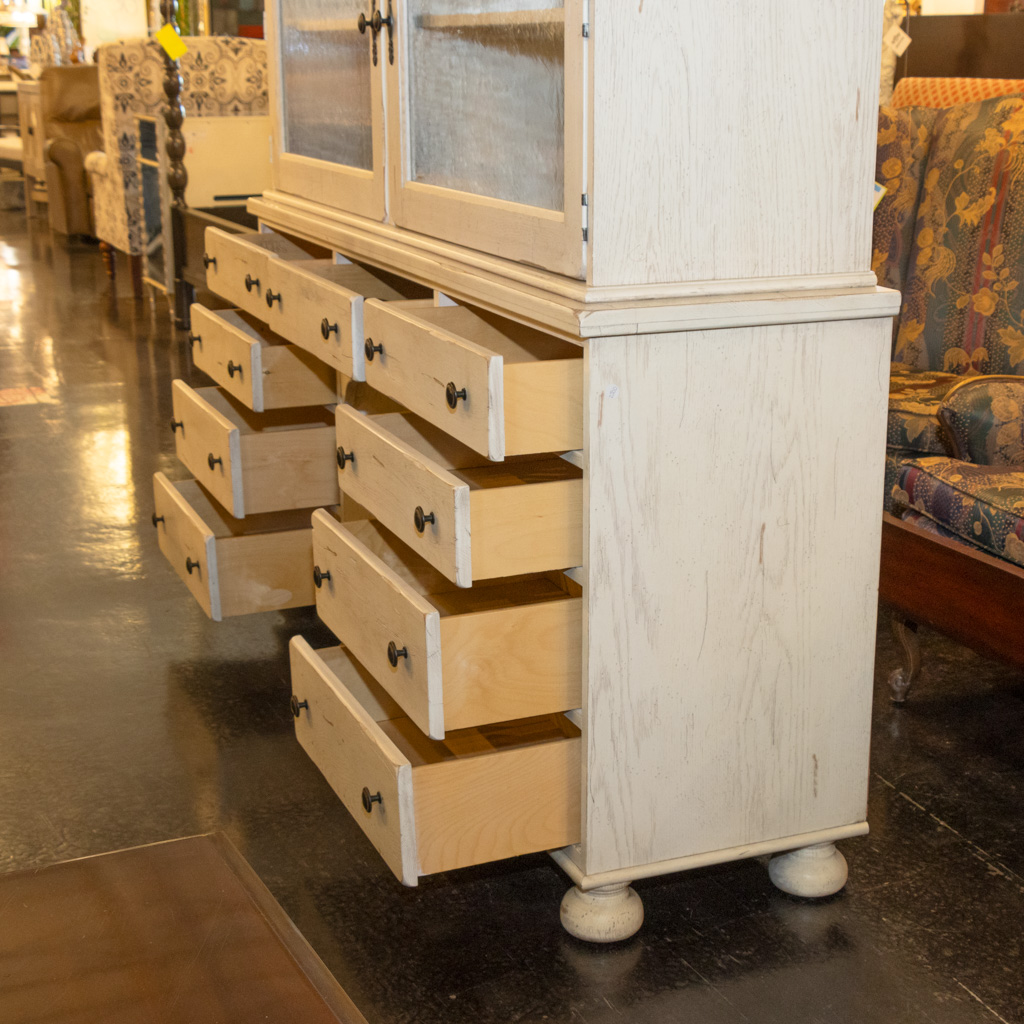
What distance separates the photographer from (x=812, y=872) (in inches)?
63.0

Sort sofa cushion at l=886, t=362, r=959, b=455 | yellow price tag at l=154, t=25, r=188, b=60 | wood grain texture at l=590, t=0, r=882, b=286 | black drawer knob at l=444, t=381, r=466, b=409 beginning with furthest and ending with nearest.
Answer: yellow price tag at l=154, t=25, r=188, b=60, sofa cushion at l=886, t=362, r=959, b=455, black drawer knob at l=444, t=381, r=466, b=409, wood grain texture at l=590, t=0, r=882, b=286

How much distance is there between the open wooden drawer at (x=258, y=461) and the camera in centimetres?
225

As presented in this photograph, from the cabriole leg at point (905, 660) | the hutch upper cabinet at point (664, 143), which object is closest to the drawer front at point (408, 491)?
the hutch upper cabinet at point (664, 143)

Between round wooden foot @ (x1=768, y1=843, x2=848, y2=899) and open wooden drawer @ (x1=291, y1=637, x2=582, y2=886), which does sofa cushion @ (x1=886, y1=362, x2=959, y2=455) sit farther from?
open wooden drawer @ (x1=291, y1=637, x2=582, y2=886)

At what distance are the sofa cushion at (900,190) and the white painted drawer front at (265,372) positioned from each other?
131 cm

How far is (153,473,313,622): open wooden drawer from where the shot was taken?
2.26 m

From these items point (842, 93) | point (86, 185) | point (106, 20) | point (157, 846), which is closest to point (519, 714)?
point (157, 846)

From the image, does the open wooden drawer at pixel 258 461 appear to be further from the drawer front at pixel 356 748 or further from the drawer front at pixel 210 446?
the drawer front at pixel 356 748

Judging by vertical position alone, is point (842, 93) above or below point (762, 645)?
above

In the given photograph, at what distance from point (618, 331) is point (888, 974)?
32.2 inches

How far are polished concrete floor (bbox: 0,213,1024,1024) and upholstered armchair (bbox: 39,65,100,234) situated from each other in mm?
5882

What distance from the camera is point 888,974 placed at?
4.80 feet

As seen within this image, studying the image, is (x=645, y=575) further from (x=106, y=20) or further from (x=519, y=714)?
(x=106, y=20)

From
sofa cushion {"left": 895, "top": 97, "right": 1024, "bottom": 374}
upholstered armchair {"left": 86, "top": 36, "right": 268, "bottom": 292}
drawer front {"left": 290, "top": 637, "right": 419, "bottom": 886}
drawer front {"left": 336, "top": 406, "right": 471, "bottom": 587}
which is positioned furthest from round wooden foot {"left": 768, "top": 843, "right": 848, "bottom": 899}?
upholstered armchair {"left": 86, "top": 36, "right": 268, "bottom": 292}
